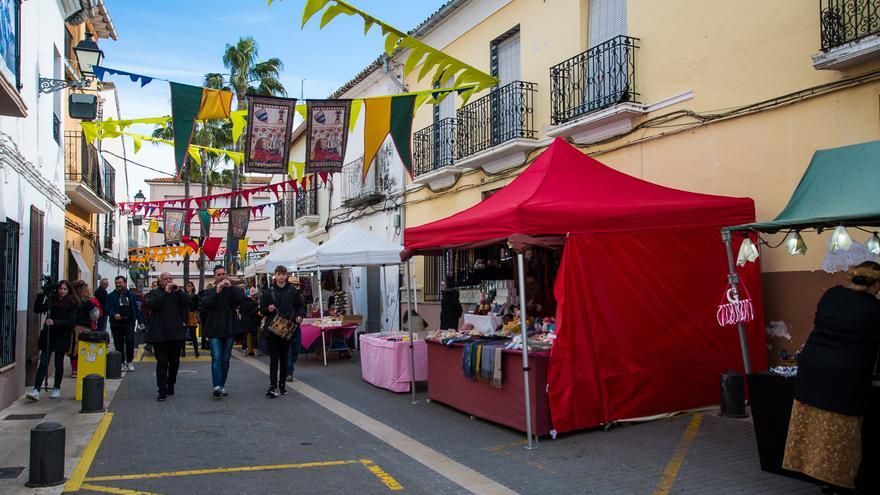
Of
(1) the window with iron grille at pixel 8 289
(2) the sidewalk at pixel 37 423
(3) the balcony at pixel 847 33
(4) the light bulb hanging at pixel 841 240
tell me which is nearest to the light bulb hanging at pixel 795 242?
(4) the light bulb hanging at pixel 841 240

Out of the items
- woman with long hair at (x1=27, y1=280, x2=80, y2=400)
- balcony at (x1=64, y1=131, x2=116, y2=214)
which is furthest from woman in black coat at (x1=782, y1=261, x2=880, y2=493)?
balcony at (x1=64, y1=131, x2=116, y2=214)

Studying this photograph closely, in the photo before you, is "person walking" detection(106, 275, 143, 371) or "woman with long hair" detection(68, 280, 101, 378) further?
"person walking" detection(106, 275, 143, 371)

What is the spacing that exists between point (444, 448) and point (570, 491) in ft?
5.56

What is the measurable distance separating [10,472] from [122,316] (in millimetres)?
7068

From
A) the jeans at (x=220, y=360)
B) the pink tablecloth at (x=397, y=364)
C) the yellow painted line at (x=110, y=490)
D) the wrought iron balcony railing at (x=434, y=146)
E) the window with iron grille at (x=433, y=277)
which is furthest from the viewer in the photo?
the window with iron grille at (x=433, y=277)

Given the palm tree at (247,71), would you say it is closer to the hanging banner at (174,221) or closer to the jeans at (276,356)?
the hanging banner at (174,221)

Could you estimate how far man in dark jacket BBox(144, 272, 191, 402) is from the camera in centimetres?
951

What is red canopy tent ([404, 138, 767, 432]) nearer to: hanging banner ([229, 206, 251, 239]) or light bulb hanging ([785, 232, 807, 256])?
light bulb hanging ([785, 232, 807, 256])

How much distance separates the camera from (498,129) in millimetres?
13320

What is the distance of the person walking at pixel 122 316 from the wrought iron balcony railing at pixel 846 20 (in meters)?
11.7

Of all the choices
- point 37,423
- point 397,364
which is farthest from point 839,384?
point 37,423

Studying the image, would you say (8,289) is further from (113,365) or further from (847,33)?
(847,33)

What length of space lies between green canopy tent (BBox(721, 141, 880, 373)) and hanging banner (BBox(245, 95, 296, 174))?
6598 mm

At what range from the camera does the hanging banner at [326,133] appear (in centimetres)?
1027
